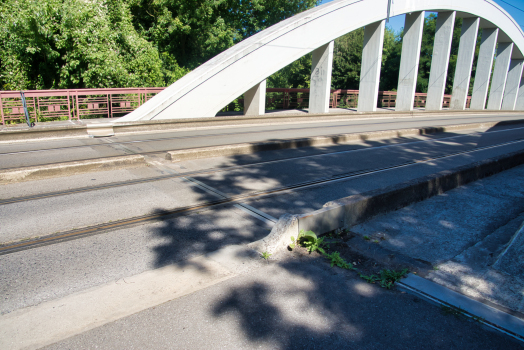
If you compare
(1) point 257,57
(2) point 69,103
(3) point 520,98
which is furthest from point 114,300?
(3) point 520,98

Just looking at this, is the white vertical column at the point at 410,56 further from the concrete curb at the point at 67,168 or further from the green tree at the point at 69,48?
the concrete curb at the point at 67,168

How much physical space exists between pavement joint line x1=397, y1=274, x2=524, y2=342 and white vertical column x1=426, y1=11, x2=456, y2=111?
1224 inches

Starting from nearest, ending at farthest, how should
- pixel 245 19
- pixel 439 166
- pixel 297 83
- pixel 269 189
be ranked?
pixel 269 189 → pixel 439 166 → pixel 245 19 → pixel 297 83

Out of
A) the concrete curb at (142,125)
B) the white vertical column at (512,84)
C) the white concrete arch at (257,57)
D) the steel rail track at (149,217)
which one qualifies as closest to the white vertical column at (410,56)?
the white concrete arch at (257,57)

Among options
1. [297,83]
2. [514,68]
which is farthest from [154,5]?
[514,68]

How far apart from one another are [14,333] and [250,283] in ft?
6.16

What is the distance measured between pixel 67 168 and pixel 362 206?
567 centimetres

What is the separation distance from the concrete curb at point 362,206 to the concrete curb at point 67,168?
4.86m

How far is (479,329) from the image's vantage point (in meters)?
2.85

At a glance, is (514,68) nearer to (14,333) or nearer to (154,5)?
(154,5)

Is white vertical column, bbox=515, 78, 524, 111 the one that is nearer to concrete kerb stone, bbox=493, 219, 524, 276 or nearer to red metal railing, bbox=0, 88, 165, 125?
red metal railing, bbox=0, 88, 165, 125

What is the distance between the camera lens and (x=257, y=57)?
1833 cm

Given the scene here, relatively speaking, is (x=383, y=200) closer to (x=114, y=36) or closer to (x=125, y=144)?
(x=125, y=144)

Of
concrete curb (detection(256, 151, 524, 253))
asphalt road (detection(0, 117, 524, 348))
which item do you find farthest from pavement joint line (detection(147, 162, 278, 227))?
concrete curb (detection(256, 151, 524, 253))
